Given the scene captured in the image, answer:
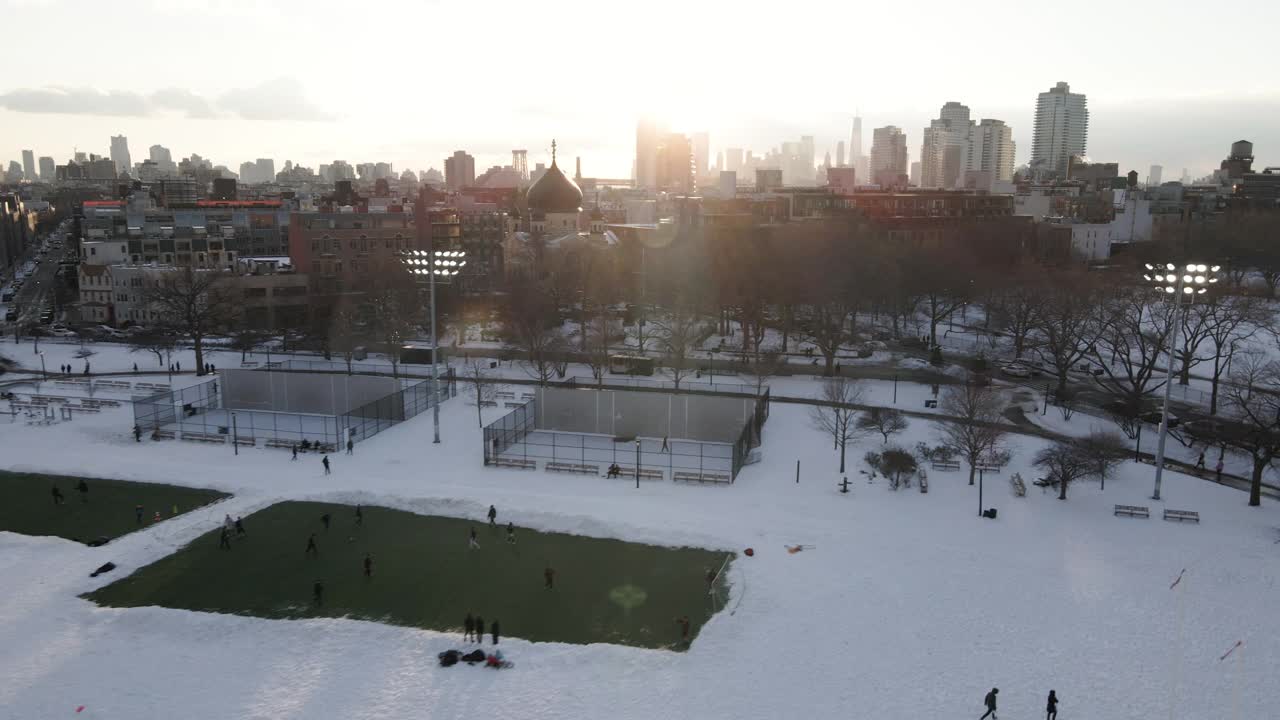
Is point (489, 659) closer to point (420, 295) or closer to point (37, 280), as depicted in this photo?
point (420, 295)

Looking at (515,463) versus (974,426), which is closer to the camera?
(974,426)

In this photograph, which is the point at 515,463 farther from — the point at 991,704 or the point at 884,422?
the point at 991,704

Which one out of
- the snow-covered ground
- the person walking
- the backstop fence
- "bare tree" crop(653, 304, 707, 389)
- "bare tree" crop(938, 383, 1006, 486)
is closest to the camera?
the person walking

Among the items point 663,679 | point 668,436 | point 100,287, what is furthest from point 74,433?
point 100,287

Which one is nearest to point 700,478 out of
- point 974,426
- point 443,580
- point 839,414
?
point 839,414

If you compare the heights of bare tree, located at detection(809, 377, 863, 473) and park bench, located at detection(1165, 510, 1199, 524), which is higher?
bare tree, located at detection(809, 377, 863, 473)

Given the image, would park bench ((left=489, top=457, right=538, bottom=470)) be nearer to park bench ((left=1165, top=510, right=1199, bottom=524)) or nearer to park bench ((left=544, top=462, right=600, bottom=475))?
park bench ((left=544, top=462, right=600, bottom=475))

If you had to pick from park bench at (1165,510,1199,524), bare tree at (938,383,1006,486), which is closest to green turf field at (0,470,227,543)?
bare tree at (938,383,1006,486)

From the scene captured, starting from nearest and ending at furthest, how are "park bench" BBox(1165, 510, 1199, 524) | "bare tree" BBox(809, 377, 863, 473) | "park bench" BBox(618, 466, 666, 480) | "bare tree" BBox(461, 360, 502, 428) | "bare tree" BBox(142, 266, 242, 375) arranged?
"park bench" BBox(1165, 510, 1199, 524) < "park bench" BBox(618, 466, 666, 480) < "bare tree" BBox(809, 377, 863, 473) < "bare tree" BBox(461, 360, 502, 428) < "bare tree" BBox(142, 266, 242, 375)
